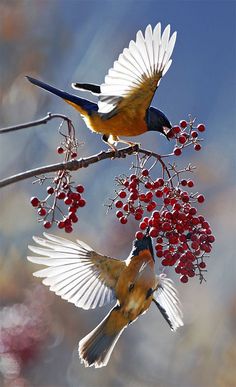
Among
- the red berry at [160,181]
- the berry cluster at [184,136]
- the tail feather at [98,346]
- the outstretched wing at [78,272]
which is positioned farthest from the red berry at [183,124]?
the tail feather at [98,346]

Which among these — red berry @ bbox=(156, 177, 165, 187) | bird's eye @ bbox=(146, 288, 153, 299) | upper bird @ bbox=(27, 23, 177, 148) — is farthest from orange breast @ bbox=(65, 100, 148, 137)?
bird's eye @ bbox=(146, 288, 153, 299)

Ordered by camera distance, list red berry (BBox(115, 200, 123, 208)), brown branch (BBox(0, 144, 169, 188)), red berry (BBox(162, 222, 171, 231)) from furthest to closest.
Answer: red berry (BBox(115, 200, 123, 208))
red berry (BBox(162, 222, 171, 231))
brown branch (BBox(0, 144, 169, 188))

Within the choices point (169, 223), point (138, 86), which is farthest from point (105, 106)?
point (169, 223)

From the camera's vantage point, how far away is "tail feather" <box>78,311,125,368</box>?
1.39 m

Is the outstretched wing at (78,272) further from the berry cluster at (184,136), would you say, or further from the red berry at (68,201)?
the berry cluster at (184,136)

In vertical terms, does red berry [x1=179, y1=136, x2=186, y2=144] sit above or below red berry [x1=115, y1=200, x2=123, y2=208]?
above

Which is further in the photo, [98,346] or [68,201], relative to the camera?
[98,346]

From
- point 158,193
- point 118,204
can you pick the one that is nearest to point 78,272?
point 118,204

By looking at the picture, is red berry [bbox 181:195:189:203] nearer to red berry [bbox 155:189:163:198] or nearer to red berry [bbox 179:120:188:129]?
red berry [bbox 155:189:163:198]

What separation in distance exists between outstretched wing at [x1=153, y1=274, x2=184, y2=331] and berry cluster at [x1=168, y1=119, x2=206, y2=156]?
0.32 meters

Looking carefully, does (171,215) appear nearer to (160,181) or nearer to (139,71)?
(160,181)

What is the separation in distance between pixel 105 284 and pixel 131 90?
16.2 inches

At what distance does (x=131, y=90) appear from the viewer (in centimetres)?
107

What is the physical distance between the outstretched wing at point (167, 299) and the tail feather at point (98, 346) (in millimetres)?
92
